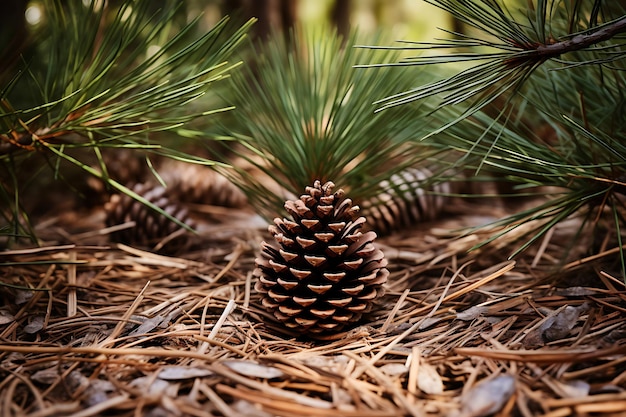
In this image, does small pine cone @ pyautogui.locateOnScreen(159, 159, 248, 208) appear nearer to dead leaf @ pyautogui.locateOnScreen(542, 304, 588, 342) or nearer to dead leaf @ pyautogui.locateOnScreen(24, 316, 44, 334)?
dead leaf @ pyautogui.locateOnScreen(24, 316, 44, 334)

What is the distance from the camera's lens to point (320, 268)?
86 centimetres

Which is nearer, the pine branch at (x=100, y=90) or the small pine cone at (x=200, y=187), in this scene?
the pine branch at (x=100, y=90)

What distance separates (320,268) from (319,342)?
0.42 ft

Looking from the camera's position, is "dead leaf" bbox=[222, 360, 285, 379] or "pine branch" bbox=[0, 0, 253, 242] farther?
"pine branch" bbox=[0, 0, 253, 242]

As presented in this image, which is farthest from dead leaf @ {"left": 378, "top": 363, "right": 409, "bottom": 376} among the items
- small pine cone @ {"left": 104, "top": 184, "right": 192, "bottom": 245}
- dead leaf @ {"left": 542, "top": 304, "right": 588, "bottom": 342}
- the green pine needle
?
small pine cone @ {"left": 104, "top": 184, "right": 192, "bottom": 245}

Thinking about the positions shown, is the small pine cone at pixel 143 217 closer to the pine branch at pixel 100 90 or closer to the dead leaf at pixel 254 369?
the pine branch at pixel 100 90

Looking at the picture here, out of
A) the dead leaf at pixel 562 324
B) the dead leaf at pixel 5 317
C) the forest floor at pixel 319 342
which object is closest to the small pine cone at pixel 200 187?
the forest floor at pixel 319 342

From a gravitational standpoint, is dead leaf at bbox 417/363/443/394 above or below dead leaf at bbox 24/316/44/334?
below

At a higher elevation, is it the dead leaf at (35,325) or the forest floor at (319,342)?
the dead leaf at (35,325)

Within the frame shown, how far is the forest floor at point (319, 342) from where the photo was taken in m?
0.64

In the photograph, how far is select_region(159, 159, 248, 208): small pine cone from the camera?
1.65m

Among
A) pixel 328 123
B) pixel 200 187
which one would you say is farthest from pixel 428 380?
pixel 200 187

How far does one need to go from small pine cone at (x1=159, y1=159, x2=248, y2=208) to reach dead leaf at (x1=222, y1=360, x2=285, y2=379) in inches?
37.0

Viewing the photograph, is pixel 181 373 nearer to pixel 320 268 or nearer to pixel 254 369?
pixel 254 369
